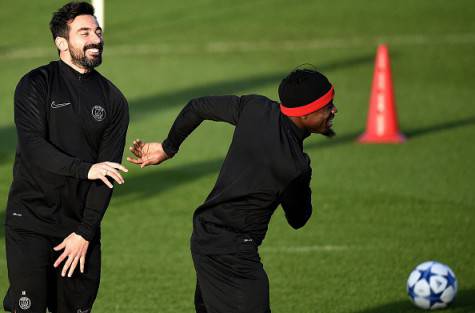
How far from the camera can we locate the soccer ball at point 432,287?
9203 mm

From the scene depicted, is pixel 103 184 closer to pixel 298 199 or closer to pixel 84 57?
pixel 84 57

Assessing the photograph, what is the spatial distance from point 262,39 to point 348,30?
2.43m

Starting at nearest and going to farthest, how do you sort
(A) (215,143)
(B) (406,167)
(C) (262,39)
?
(B) (406,167) < (A) (215,143) < (C) (262,39)

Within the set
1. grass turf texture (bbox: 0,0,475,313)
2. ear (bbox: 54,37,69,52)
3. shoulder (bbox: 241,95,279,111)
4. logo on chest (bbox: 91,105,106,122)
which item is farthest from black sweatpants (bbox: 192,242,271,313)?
grass turf texture (bbox: 0,0,475,313)

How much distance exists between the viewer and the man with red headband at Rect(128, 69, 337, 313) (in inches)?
256

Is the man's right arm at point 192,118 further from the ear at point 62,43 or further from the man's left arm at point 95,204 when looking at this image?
the ear at point 62,43

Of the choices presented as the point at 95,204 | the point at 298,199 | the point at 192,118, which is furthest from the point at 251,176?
the point at 95,204

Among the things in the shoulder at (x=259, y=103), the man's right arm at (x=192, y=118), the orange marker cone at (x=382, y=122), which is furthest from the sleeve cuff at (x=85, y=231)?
the orange marker cone at (x=382, y=122)

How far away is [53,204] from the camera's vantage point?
698 cm

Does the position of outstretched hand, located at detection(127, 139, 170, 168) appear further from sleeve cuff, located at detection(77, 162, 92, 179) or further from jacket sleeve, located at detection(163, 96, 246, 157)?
sleeve cuff, located at detection(77, 162, 92, 179)

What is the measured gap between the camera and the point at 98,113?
22.9 ft

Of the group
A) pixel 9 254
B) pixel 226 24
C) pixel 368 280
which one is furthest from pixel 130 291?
pixel 226 24

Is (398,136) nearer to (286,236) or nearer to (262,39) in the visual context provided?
(286,236)

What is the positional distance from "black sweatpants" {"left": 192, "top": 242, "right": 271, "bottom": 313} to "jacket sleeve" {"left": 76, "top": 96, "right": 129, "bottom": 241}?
2.35ft
